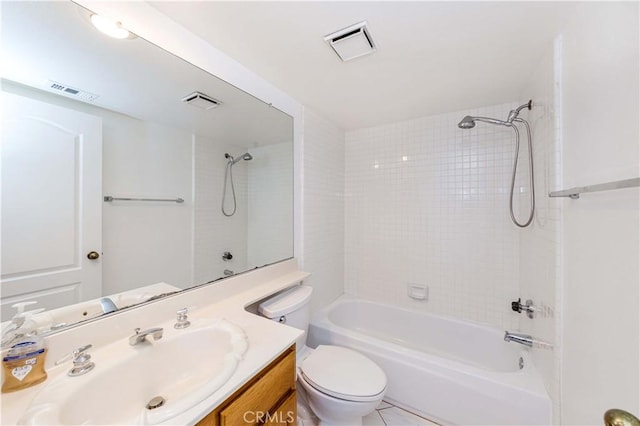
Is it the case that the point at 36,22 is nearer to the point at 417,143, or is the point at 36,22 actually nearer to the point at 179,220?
the point at 179,220

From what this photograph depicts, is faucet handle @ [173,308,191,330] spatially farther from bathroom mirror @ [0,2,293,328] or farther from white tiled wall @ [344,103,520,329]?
white tiled wall @ [344,103,520,329]

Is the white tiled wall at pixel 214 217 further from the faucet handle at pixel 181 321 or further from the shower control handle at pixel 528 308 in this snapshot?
the shower control handle at pixel 528 308

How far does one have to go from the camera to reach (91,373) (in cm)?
71

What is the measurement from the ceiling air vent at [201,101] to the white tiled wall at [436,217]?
4.86ft

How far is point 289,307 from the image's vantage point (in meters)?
1.46

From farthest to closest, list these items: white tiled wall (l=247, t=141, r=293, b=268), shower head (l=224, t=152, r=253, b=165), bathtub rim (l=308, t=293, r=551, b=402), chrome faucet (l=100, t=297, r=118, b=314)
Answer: white tiled wall (l=247, t=141, r=293, b=268) < shower head (l=224, t=152, r=253, b=165) < bathtub rim (l=308, t=293, r=551, b=402) < chrome faucet (l=100, t=297, r=118, b=314)

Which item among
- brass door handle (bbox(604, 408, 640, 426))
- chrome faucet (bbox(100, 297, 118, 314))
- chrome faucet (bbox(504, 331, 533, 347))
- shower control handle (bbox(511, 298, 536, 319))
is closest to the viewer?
brass door handle (bbox(604, 408, 640, 426))

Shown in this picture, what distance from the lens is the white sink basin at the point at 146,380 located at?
23.5 inches

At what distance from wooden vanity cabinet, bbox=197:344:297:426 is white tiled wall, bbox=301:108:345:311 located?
3.26 feet

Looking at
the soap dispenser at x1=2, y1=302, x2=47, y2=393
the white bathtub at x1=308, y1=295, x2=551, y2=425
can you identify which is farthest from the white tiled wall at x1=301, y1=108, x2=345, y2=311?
the soap dispenser at x1=2, y1=302, x2=47, y2=393

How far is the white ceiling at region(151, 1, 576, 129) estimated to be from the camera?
39.6 inches

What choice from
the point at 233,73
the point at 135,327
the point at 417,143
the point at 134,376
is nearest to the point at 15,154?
the point at 135,327

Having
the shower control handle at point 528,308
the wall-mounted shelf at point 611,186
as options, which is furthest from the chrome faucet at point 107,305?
the shower control handle at point 528,308

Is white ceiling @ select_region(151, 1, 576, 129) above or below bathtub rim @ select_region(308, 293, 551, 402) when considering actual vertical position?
above
